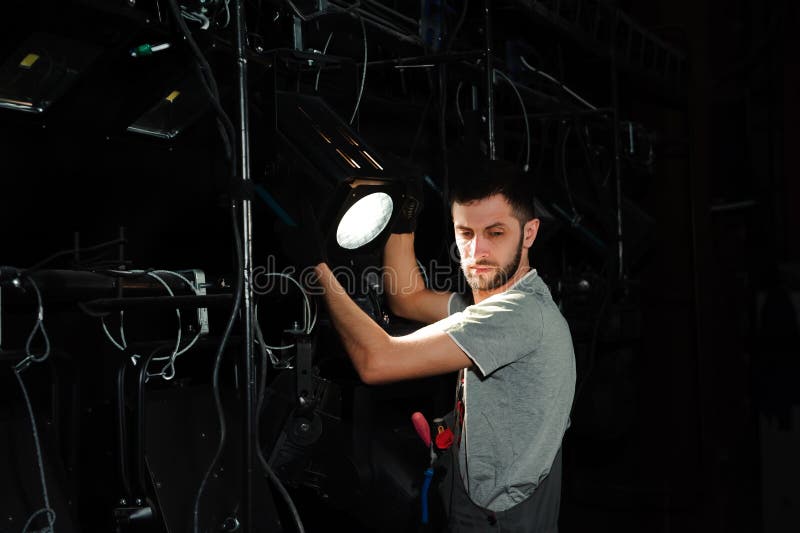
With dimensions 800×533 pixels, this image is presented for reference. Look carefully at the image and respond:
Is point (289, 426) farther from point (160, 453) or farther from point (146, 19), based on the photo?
point (146, 19)

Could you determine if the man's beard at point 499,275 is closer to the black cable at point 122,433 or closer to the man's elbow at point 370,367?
the man's elbow at point 370,367

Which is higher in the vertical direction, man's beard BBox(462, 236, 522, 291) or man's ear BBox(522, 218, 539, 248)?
man's ear BBox(522, 218, 539, 248)

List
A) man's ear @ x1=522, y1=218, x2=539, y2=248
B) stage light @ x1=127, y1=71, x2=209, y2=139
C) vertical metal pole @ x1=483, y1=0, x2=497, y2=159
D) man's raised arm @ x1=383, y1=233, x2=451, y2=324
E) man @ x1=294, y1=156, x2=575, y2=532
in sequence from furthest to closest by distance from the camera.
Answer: vertical metal pole @ x1=483, y1=0, x2=497, y2=159, man's raised arm @ x1=383, y1=233, x2=451, y2=324, man's ear @ x1=522, y1=218, x2=539, y2=248, stage light @ x1=127, y1=71, x2=209, y2=139, man @ x1=294, y1=156, x2=575, y2=532

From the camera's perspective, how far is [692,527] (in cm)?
434

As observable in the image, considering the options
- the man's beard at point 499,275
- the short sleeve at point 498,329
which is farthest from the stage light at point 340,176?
the man's beard at point 499,275

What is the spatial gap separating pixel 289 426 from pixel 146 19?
0.99m

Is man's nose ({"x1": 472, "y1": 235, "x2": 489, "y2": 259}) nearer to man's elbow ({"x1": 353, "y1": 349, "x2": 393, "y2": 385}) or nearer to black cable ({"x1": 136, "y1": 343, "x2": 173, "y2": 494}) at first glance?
man's elbow ({"x1": 353, "y1": 349, "x2": 393, "y2": 385})

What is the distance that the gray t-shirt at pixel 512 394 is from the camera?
1.79 m

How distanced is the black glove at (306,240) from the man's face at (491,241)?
0.56 m

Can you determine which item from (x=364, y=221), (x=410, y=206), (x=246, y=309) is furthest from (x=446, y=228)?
(x=246, y=309)

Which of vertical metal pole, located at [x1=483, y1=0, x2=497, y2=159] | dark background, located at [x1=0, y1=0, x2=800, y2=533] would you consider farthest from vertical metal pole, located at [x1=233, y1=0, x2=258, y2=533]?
vertical metal pole, located at [x1=483, y1=0, x2=497, y2=159]

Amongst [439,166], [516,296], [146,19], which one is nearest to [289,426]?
[516,296]

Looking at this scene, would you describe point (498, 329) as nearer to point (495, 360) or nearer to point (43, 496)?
point (495, 360)

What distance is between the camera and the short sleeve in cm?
175
